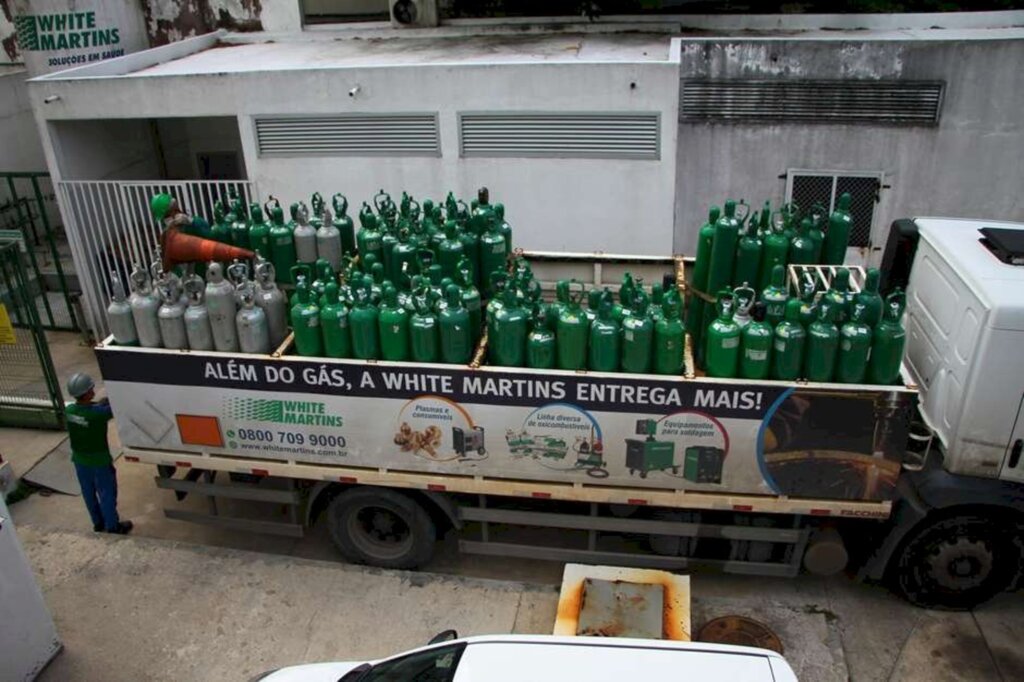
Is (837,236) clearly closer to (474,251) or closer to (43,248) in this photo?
(474,251)

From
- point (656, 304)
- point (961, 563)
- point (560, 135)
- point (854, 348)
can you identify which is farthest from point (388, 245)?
point (961, 563)

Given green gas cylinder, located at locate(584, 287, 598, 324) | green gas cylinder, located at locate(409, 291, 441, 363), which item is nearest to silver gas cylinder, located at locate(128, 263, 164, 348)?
green gas cylinder, located at locate(409, 291, 441, 363)

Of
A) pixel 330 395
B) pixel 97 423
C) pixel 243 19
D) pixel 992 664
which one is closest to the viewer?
pixel 992 664

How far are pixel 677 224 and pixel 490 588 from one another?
5646 millimetres

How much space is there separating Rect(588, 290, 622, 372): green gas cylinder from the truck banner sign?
16 centimetres

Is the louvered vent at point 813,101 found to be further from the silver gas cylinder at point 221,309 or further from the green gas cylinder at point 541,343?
the silver gas cylinder at point 221,309

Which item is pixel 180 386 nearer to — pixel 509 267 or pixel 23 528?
pixel 23 528

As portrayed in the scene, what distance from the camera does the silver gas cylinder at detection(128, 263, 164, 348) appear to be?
666cm

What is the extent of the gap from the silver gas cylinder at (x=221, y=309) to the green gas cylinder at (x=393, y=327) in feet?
4.30

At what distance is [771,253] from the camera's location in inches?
269

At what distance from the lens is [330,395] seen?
21.2 feet

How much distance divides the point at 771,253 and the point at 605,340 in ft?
6.24

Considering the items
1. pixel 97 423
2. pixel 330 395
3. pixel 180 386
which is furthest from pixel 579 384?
pixel 97 423

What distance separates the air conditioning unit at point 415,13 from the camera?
44.3ft
